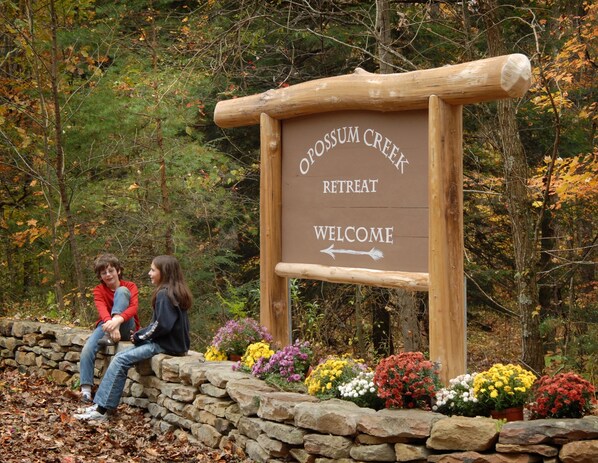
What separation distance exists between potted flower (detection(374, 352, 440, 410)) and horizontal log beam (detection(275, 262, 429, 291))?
648mm

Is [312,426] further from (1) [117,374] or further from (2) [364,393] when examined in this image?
(1) [117,374]

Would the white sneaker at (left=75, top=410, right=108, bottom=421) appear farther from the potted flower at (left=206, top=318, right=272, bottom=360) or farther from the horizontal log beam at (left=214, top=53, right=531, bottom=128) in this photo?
the horizontal log beam at (left=214, top=53, right=531, bottom=128)

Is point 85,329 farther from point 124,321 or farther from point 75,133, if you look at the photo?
point 75,133

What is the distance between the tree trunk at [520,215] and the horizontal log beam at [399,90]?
3.31 metres

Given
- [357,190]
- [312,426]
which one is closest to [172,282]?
[357,190]

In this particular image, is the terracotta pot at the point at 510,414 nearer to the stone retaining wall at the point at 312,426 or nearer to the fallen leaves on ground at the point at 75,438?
the stone retaining wall at the point at 312,426

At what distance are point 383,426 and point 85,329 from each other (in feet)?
16.8

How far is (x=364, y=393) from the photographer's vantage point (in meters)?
5.30

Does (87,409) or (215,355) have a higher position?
(215,355)

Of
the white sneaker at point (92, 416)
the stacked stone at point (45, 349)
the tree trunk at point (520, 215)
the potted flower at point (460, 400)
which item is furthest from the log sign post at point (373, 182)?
the tree trunk at point (520, 215)

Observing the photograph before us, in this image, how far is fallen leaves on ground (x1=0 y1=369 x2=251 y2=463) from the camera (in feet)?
19.8

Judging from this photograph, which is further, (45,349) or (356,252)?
(45,349)

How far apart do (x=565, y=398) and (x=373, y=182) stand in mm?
2213

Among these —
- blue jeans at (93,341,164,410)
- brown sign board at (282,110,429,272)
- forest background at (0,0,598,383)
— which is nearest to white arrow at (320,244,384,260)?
brown sign board at (282,110,429,272)
